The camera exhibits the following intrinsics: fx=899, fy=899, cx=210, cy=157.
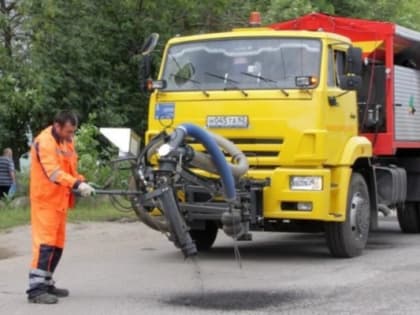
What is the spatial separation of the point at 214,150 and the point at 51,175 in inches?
69.3

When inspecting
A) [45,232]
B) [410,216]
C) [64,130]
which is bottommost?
[410,216]

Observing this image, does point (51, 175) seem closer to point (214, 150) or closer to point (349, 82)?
point (214, 150)

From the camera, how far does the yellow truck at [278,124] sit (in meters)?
9.84

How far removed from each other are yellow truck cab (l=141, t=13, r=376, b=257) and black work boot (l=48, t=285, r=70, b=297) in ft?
7.88

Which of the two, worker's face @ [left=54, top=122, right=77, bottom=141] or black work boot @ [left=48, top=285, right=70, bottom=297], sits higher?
worker's face @ [left=54, top=122, right=77, bottom=141]

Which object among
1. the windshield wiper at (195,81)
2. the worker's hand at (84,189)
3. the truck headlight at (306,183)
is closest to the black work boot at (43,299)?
the worker's hand at (84,189)

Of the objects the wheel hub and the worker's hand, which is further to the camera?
the wheel hub

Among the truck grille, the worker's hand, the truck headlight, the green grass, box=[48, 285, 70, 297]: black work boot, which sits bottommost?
the green grass

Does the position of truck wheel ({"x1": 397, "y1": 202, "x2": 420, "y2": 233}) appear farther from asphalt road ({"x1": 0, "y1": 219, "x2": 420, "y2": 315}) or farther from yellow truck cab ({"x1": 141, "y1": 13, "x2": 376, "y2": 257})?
yellow truck cab ({"x1": 141, "y1": 13, "x2": 376, "y2": 257})

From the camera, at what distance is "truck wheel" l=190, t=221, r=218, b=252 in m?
11.4

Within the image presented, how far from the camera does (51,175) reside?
793cm

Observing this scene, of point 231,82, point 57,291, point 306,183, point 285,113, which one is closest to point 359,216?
point 306,183

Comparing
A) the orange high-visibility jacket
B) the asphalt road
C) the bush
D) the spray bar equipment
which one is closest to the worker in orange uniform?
the orange high-visibility jacket

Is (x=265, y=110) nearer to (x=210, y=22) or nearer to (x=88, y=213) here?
(x=88, y=213)
